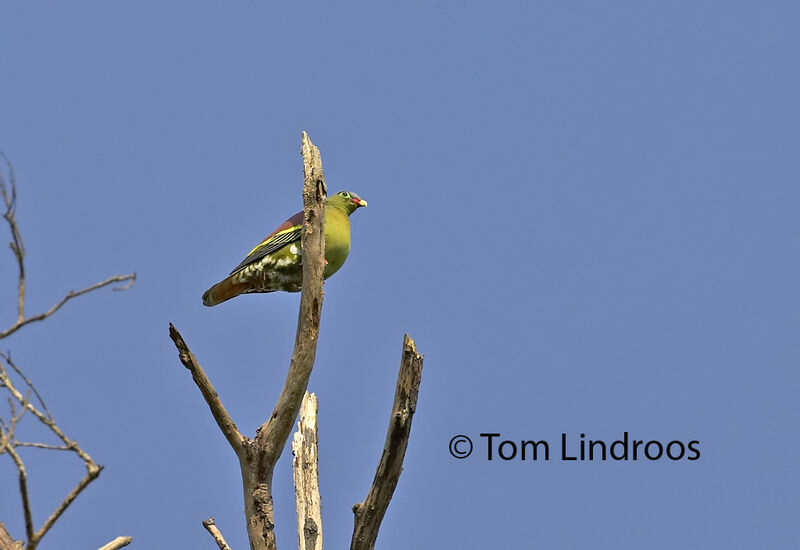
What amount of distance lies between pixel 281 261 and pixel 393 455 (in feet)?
10.1

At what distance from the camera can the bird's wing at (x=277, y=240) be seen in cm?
945

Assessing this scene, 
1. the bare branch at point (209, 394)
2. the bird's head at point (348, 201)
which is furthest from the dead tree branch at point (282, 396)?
the bird's head at point (348, 201)

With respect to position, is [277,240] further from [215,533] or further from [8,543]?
[8,543]

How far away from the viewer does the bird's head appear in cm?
1006

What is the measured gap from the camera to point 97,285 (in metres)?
4.73

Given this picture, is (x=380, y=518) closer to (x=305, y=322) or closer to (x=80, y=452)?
(x=305, y=322)

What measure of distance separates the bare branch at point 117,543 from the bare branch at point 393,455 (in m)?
1.55

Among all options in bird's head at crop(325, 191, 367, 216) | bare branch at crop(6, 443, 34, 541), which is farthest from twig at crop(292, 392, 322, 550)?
bare branch at crop(6, 443, 34, 541)

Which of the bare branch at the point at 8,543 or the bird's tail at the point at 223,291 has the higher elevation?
the bird's tail at the point at 223,291

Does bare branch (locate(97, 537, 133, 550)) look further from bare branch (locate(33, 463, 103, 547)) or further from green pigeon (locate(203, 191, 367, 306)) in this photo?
green pigeon (locate(203, 191, 367, 306))

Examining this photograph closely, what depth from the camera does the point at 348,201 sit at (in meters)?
10.1

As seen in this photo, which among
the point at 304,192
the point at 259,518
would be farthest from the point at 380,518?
the point at 304,192

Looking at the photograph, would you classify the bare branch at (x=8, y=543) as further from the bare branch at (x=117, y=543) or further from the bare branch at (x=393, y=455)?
the bare branch at (x=393, y=455)

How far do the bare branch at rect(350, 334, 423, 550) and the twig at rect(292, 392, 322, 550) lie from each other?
50.7 inches
